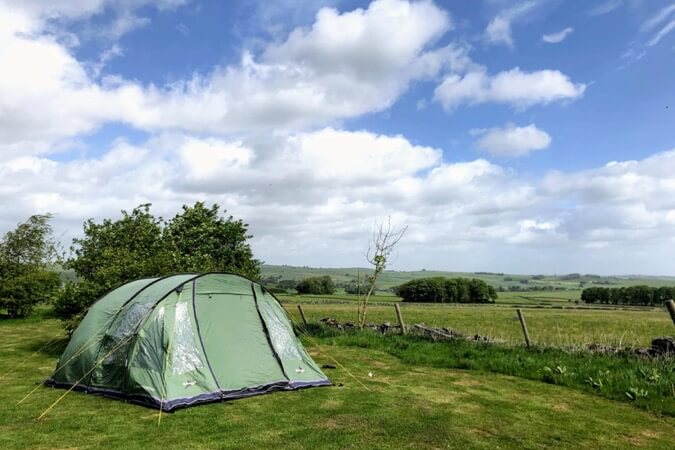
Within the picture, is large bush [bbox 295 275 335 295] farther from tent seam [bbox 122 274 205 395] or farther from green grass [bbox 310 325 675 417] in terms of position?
tent seam [bbox 122 274 205 395]

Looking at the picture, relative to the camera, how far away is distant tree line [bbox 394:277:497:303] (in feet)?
302

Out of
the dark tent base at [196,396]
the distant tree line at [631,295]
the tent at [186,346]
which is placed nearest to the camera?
the dark tent base at [196,396]

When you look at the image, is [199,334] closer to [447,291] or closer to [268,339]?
[268,339]

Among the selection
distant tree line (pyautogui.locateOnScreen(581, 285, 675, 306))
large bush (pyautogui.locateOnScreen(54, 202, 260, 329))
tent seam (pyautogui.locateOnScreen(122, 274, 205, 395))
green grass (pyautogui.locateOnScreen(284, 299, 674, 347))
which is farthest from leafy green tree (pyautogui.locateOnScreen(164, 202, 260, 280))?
distant tree line (pyautogui.locateOnScreen(581, 285, 675, 306))

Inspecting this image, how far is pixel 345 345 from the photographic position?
640 inches

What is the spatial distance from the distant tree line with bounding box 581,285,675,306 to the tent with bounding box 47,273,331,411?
9699 cm

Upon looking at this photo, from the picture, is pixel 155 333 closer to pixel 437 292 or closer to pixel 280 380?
pixel 280 380

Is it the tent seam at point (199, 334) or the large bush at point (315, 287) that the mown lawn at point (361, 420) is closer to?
the tent seam at point (199, 334)

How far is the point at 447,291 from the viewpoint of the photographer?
93.1 m

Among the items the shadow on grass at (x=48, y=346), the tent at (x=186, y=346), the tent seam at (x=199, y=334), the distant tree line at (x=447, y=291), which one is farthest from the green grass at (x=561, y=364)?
the distant tree line at (x=447, y=291)

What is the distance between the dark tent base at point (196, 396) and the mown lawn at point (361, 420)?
165 mm

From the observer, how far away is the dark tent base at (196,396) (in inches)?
324

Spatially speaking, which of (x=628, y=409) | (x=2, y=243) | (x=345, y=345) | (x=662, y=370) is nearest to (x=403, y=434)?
(x=628, y=409)

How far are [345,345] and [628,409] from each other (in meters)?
9.10
